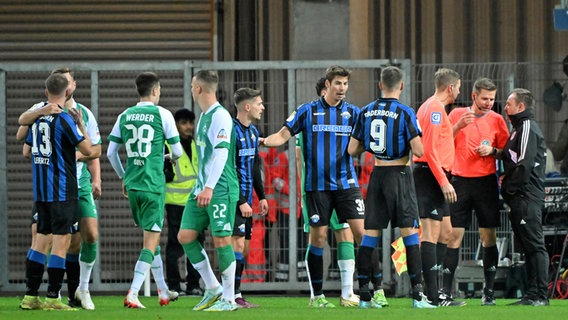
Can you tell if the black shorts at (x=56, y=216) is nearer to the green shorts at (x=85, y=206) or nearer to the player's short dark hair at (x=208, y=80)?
the green shorts at (x=85, y=206)

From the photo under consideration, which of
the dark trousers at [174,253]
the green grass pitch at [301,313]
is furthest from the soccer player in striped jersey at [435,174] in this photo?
the dark trousers at [174,253]

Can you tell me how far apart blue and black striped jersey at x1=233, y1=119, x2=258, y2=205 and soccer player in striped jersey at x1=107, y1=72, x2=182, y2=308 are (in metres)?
0.85

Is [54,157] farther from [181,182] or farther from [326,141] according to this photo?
[181,182]

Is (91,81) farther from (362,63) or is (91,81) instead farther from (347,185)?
(347,185)

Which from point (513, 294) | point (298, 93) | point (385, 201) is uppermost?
point (298, 93)

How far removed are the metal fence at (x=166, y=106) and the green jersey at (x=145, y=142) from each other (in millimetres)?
4201

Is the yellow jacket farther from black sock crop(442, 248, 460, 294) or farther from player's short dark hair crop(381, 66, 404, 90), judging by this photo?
player's short dark hair crop(381, 66, 404, 90)

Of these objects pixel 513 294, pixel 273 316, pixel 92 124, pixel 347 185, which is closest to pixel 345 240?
pixel 347 185

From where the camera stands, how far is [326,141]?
41.7ft

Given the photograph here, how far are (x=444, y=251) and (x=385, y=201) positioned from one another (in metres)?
1.52

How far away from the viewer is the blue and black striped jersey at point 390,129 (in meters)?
11.9

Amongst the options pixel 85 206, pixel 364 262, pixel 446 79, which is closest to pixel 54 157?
pixel 85 206

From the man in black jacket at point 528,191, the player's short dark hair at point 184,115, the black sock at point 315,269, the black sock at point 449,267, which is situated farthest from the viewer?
the player's short dark hair at point 184,115

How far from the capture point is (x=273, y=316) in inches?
453
